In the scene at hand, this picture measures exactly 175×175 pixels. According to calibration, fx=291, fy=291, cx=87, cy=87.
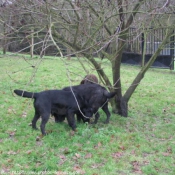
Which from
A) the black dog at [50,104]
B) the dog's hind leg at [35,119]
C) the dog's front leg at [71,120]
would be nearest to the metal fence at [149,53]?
the black dog at [50,104]

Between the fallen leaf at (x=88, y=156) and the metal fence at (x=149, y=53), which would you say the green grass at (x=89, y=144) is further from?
the metal fence at (x=149, y=53)

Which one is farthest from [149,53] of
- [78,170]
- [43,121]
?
[78,170]

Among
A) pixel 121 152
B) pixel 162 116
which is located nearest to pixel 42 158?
pixel 121 152

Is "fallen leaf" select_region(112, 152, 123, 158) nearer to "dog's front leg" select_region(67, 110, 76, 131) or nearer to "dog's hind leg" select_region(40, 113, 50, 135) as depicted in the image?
"dog's front leg" select_region(67, 110, 76, 131)

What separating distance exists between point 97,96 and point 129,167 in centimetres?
228

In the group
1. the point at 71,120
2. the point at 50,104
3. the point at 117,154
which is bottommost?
the point at 117,154

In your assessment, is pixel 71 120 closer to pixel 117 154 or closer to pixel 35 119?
pixel 35 119

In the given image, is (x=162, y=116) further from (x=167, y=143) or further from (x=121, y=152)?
(x=121, y=152)

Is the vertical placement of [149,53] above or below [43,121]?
above

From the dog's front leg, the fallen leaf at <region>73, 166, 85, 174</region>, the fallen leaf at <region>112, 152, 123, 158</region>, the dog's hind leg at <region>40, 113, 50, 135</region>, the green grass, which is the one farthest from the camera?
the dog's front leg

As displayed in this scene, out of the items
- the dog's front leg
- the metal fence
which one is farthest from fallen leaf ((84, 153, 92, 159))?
the metal fence

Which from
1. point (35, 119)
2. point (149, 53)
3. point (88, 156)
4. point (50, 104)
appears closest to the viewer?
point (88, 156)

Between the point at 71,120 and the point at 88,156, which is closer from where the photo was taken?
the point at 88,156

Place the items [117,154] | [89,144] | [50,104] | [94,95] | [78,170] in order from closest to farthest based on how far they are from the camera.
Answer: [78,170] < [117,154] < [89,144] < [50,104] < [94,95]
